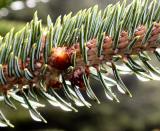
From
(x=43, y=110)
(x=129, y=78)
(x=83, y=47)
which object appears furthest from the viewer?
(x=129, y=78)

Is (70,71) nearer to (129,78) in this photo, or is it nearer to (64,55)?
(64,55)

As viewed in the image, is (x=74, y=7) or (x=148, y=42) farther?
(x=74, y=7)

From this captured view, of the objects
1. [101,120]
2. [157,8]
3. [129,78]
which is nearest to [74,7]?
[129,78]

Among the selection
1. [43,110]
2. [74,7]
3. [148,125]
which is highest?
[74,7]

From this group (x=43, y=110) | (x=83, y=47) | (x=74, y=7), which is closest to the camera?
(x=83, y=47)

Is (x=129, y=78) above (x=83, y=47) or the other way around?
above

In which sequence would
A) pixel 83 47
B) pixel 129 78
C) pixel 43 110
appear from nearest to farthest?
pixel 83 47
pixel 43 110
pixel 129 78

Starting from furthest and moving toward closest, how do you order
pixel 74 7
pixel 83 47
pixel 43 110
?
pixel 74 7 → pixel 43 110 → pixel 83 47

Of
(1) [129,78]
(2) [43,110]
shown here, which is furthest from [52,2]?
(2) [43,110]

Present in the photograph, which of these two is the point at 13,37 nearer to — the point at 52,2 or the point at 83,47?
A: the point at 83,47
